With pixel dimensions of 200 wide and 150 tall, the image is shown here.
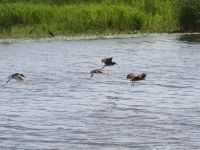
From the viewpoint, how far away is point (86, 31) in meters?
26.6

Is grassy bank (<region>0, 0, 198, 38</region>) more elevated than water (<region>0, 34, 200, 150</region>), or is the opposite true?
grassy bank (<region>0, 0, 198, 38</region>)

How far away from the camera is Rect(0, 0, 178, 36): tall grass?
25938 mm

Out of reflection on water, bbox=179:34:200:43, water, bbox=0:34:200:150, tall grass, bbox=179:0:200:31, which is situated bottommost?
water, bbox=0:34:200:150

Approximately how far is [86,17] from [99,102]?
49.4 ft

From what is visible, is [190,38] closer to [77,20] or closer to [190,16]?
[190,16]

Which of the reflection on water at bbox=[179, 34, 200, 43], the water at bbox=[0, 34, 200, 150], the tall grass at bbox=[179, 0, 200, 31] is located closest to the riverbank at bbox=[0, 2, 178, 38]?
the tall grass at bbox=[179, 0, 200, 31]

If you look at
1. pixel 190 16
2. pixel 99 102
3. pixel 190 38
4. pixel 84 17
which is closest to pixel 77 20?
pixel 84 17

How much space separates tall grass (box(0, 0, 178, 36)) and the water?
496 centimetres

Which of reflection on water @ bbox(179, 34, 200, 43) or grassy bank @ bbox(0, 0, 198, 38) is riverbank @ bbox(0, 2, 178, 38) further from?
reflection on water @ bbox(179, 34, 200, 43)

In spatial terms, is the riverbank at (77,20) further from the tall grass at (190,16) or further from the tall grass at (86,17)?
the tall grass at (190,16)

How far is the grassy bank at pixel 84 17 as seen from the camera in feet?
84.7

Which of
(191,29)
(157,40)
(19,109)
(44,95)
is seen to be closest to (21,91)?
(44,95)

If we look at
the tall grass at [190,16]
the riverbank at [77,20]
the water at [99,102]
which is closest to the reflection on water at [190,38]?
the riverbank at [77,20]

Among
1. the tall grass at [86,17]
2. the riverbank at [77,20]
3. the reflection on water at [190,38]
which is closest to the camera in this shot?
the reflection on water at [190,38]
